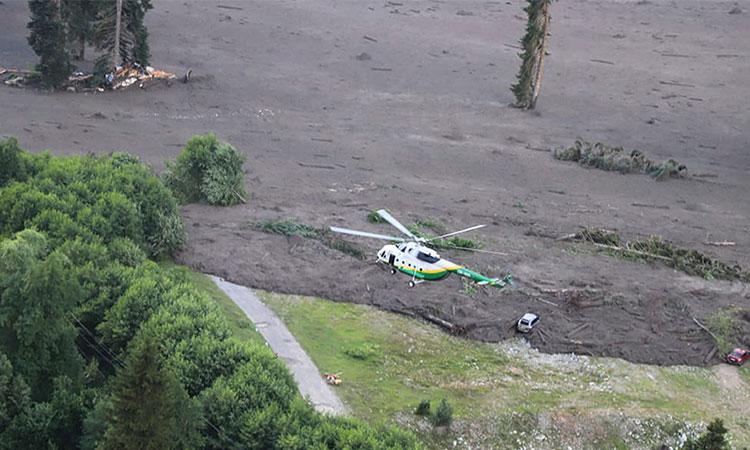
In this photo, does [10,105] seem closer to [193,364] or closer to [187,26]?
[187,26]

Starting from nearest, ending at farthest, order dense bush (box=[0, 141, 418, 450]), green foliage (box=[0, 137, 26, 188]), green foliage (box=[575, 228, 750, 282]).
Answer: dense bush (box=[0, 141, 418, 450])
green foliage (box=[0, 137, 26, 188])
green foliage (box=[575, 228, 750, 282])

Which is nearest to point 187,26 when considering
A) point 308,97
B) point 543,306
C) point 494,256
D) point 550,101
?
point 308,97

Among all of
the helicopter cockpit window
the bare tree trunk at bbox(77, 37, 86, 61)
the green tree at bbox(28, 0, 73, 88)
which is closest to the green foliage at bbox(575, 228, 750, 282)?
the helicopter cockpit window

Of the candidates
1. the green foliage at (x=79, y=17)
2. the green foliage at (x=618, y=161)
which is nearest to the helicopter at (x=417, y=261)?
the green foliage at (x=618, y=161)

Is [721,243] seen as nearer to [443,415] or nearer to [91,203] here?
[443,415]

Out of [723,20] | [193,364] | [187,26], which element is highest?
[723,20]

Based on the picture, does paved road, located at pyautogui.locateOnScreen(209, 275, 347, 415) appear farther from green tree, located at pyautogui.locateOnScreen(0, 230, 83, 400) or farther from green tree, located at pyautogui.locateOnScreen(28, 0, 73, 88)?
green tree, located at pyautogui.locateOnScreen(28, 0, 73, 88)

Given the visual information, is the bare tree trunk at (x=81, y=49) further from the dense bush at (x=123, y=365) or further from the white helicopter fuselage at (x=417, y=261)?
the white helicopter fuselage at (x=417, y=261)
